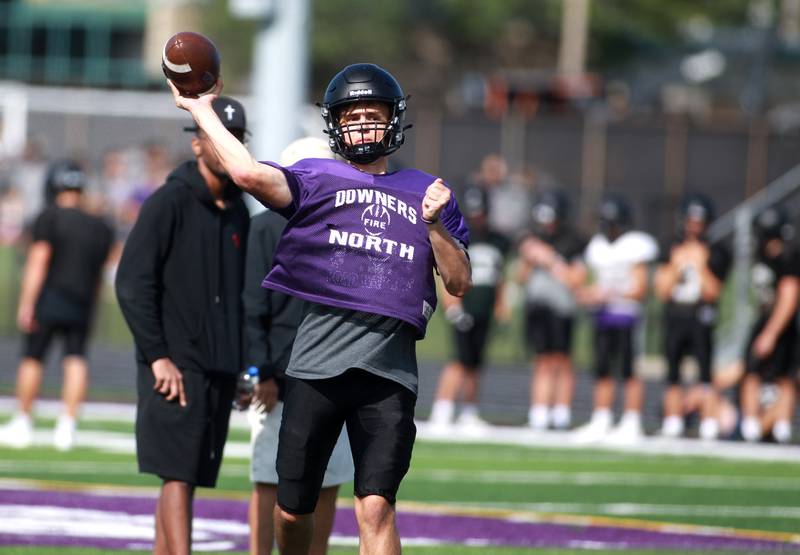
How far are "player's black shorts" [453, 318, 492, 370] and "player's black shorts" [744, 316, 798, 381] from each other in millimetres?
2371

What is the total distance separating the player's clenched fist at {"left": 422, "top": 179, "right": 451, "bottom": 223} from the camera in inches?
225

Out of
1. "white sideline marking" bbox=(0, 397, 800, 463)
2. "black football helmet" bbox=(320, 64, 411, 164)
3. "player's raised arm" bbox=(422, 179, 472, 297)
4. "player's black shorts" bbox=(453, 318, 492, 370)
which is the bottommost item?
"white sideline marking" bbox=(0, 397, 800, 463)

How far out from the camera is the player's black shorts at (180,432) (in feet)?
22.1

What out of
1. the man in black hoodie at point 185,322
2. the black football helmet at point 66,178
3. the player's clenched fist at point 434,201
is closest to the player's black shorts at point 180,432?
the man in black hoodie at point 185,322

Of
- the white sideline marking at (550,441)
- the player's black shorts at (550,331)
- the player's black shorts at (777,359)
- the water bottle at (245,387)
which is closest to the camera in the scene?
the water bottle at (245,387)

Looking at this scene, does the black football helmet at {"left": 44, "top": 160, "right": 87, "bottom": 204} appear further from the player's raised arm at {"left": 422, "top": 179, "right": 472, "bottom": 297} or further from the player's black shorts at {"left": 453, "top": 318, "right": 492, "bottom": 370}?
the player's raised arm at {"left": 422, "top": 179, "right": 472, "bottom": 297}

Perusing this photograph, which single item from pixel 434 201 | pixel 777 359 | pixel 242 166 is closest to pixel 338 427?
pixel 434 201

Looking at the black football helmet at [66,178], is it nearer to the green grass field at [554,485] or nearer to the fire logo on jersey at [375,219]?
the green grass field at [554,485]

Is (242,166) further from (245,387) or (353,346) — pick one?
(245,387)

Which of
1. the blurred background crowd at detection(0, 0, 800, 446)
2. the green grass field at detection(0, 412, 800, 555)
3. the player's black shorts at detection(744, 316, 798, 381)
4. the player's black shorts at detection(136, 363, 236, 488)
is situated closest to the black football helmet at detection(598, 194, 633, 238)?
the blurred background crowd at detection(0, 0, 800, 446)

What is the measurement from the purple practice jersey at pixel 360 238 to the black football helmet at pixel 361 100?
0.08 m

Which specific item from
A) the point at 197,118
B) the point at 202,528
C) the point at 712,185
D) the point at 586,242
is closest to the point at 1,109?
the point at 712,185

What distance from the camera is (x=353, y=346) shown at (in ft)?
19.6

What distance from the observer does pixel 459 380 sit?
15148mm
